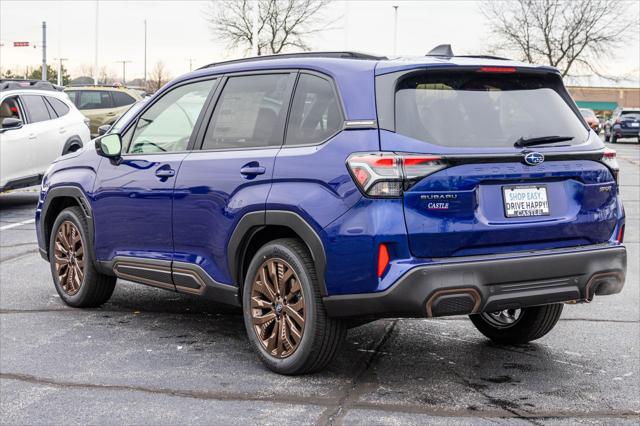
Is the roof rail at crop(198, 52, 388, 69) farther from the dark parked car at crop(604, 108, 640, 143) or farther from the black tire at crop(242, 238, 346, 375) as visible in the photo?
the dark parked car at crop(604, 108, 640, 143)

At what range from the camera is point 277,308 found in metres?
5.41

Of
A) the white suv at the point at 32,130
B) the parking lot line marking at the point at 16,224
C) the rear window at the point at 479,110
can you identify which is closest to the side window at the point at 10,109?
the white suv at the point at 32,130

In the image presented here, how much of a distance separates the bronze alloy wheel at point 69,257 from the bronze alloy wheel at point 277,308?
2194 mm

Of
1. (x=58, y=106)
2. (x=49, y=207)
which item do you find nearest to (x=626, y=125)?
(x=58, y=106)

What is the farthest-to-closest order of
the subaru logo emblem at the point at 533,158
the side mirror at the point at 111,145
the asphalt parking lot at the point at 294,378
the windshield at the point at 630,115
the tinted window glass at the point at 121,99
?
the windshield at the point at 630,115
the tinted window glass at the point at 121,99
the side mirror at the point at 111,145
the subaru logo emblem at the point at 533,158
the asphalt parking lot at the point at 294,378

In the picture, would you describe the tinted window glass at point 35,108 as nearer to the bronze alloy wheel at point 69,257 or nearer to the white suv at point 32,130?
the white suv at point 32,130

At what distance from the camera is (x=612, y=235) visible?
5.49 meters

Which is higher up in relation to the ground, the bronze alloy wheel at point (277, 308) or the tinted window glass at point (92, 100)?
the tinted window glass at point (92, 100)

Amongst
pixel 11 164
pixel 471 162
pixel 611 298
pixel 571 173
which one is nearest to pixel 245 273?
pixel 471 162

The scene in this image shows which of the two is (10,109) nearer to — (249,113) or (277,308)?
(249,113)

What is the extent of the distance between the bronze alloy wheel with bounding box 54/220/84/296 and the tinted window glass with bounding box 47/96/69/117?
344 inches

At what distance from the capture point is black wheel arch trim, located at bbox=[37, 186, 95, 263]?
700 cm

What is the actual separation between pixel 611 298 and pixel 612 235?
8.33ft

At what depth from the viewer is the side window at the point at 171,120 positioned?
246 inches
